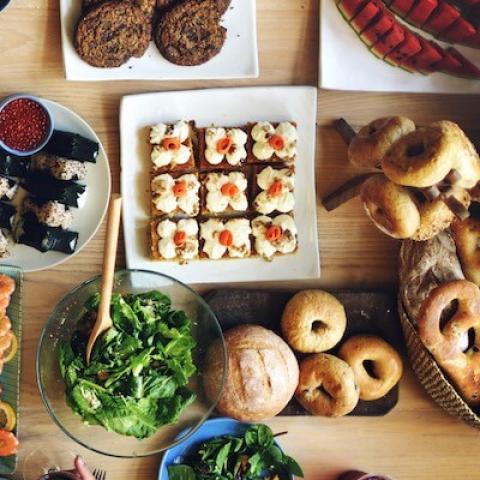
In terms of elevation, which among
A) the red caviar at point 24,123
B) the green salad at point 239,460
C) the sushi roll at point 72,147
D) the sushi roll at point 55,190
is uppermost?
the red caviar at point 24,123

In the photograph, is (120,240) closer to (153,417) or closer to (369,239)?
(153,417)

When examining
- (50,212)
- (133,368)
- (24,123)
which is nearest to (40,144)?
(24,123)

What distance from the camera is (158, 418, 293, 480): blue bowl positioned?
1.88m

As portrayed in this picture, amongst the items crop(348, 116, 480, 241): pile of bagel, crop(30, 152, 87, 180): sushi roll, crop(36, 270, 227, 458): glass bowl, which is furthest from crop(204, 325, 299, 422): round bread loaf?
crop(30, 152, 87, 180): sushi roll

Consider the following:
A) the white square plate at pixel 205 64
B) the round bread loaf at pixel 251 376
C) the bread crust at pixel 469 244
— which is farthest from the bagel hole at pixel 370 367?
the white square plate at pixel 205 64

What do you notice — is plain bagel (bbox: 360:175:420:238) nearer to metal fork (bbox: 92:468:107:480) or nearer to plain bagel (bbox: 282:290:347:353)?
plain bagel (bbox: 282:290:347:353)

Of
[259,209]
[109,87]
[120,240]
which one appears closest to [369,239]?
[259,209]

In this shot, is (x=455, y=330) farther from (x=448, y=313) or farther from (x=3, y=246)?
(x=3, y=246)

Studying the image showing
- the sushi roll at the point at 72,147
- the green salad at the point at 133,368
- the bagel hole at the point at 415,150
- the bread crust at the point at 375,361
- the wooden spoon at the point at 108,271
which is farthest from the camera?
the bread crust at the point at 375,361

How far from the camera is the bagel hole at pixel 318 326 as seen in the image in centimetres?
188

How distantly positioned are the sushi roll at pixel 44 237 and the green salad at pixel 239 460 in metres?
0.64

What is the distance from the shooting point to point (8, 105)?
1768mm

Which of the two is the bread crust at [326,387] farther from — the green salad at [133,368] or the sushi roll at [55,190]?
the sushi roll at [55,190]

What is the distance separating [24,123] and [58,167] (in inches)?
5.3
